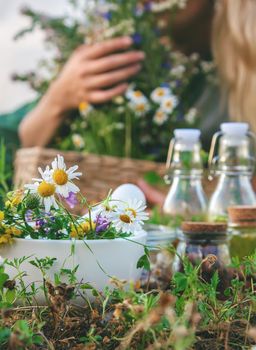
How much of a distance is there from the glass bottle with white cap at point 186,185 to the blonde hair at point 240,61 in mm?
1253

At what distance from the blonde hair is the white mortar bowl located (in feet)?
5.42

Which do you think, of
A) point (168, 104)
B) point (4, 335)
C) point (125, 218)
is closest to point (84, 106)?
point (168, 104)

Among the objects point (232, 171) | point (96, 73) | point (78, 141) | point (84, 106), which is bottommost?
point (232, 171)

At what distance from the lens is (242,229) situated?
30.4 inches

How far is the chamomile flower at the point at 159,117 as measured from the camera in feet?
6.14

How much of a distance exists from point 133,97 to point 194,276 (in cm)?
147

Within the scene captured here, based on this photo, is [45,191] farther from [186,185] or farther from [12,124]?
[12,124]

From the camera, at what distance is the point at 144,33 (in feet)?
6.55

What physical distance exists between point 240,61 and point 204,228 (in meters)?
1.66

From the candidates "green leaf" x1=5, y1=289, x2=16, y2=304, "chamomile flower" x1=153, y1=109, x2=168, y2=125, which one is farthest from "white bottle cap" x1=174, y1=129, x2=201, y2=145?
"chamomile flower" x1=153, y1=109, x2=168, y2=125

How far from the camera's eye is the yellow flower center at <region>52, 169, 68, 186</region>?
0.55 m

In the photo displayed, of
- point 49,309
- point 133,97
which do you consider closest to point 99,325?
point 49,309

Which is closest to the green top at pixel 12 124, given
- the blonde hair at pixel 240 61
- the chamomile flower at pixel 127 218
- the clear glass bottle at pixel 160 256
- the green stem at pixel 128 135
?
the green stem at pixel 128 135

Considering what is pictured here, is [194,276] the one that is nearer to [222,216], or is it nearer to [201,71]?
[222,216]
